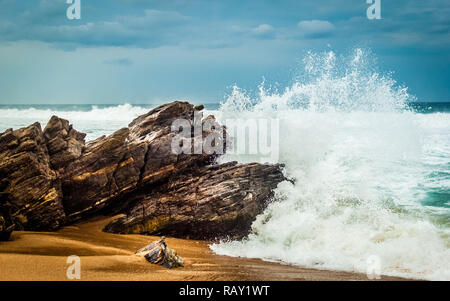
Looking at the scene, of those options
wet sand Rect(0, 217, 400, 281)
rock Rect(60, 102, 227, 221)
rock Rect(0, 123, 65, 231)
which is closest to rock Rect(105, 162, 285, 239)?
rock Rect(60, 102, 227, 221)

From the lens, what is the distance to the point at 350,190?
1105 cm

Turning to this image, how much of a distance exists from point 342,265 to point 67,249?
540 cm

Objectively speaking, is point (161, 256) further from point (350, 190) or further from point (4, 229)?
point (350, 190)

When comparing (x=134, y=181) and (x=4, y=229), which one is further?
(x=134, y=181)

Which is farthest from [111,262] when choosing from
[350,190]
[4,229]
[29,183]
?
[350,190]

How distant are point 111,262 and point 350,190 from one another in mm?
8011

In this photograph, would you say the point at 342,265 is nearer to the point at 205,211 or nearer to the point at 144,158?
the point at 205,211

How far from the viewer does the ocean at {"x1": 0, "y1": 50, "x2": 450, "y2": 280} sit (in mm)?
7586

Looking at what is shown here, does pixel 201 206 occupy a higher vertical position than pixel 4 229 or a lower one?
lower

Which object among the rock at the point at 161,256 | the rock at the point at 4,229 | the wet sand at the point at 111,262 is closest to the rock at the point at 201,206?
the wet sand at the point at 111,262

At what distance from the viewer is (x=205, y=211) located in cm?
920

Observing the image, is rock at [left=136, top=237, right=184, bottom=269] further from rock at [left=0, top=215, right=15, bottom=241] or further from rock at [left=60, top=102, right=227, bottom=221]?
rock at [left=60, top=102, right=227, bottom=221]

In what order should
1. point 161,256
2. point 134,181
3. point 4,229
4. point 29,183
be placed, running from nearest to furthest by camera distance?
point 161,256 < point 4,229 < point 29,183 < point 134,181
